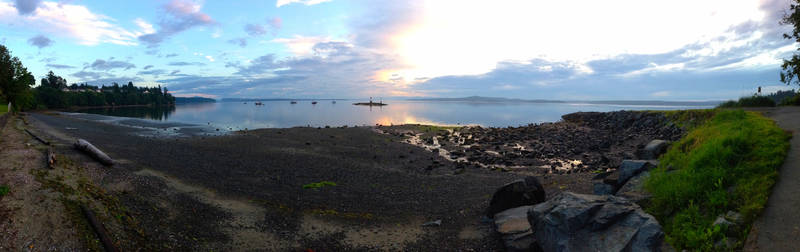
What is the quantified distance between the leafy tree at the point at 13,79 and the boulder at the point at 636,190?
72.9 metres

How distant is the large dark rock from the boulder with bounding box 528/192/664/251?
3.49m

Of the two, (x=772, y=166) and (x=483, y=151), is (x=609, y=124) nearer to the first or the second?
(x=483, y=151)

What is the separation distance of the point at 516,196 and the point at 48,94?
501ft

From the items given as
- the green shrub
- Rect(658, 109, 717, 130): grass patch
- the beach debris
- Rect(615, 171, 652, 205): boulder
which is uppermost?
the green shrub

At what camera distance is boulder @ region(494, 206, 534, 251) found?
27.2ft

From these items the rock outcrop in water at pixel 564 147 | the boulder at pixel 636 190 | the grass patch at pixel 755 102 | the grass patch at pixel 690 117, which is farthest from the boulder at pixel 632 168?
the grass patch at pixel 755 102

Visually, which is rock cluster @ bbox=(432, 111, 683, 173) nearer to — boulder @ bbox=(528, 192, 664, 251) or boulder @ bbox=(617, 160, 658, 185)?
boulder @ bbox=(617, 160, 658, 185)

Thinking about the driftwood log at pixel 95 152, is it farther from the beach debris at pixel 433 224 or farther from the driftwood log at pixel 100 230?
the beach debris at pixel 433 224

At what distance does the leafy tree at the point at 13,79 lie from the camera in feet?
157

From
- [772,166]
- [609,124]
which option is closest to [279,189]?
[772,166]

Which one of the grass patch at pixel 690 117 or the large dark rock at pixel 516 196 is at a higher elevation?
the grass patch at pixel 690 117

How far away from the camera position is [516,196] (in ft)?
36.5

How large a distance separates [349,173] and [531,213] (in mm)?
13858

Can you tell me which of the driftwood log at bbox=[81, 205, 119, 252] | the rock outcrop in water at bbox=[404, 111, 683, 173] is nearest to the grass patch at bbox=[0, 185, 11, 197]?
the driftwood log at bbox=[81, 205, 119, 252]
